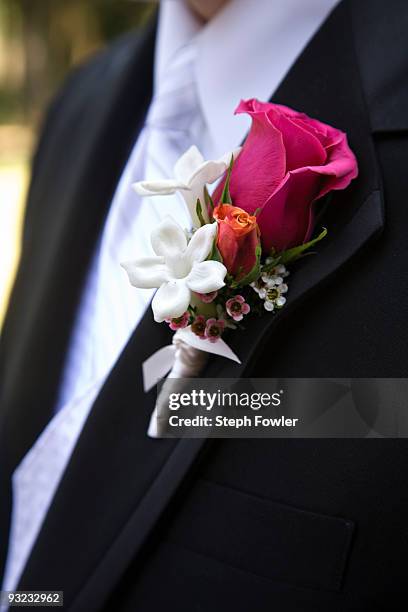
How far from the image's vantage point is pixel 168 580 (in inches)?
34.9

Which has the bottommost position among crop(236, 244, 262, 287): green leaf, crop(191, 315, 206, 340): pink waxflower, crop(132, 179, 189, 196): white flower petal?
crop(191, 315, 206, 340): pink waxflower

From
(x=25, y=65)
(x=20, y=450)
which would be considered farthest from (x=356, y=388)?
(x=25, y=65)

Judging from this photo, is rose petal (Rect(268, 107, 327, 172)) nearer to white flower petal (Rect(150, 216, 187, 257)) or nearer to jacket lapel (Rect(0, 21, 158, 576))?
white flower petal (Rect(150, 216, 187, 257))

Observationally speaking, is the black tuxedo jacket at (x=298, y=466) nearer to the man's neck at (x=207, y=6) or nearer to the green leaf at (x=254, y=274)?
the green leaf at (x=254, y=274)

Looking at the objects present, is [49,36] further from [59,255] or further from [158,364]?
[158,364]

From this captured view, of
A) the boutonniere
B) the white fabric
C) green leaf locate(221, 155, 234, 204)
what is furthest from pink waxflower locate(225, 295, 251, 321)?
the white fabric

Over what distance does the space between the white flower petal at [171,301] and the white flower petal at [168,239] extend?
35mm

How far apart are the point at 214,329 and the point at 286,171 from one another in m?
0.19

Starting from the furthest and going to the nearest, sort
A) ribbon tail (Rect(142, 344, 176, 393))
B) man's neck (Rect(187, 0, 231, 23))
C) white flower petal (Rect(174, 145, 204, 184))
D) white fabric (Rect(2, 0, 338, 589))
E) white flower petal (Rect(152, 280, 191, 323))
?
man's neck (Rect(187, 0, 231, 23)) → white fabric (Rect(2, 0, 338, 589)) → ribbon tail (Rect(142, 344, 176, 393)) → white flower petal (Rect(174, 145, 204, 184)) → white flower petal (Rect(152, 280, 191, 323))

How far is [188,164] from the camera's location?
73 cm

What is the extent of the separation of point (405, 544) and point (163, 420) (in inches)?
12.6

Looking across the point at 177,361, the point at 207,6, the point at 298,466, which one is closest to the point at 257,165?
the point at 177,361

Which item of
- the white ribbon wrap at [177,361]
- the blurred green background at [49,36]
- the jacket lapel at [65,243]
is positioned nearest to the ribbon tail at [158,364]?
the white ribbon wrap at [177,361]

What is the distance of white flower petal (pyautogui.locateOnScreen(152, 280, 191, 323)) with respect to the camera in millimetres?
625
